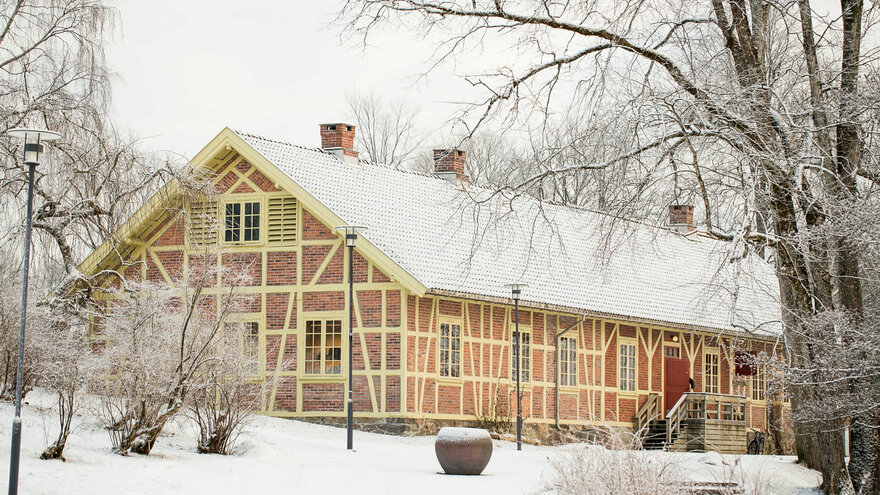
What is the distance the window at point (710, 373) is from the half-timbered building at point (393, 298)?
219 centimetres

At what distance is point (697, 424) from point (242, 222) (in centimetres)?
1237

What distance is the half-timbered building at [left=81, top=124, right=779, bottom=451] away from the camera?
75.6 ft

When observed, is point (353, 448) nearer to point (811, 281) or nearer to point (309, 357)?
point (309, 357)

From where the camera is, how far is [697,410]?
28.2 metres

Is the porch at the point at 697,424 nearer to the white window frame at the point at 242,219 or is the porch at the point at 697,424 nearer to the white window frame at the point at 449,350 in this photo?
the white window frame at the point at 449,350

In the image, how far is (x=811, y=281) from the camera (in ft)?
47.7

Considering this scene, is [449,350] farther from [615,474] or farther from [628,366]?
[615,474]

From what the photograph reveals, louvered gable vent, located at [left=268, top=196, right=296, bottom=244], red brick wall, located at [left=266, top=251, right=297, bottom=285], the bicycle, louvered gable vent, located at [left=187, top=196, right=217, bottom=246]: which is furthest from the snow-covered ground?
the bicycle

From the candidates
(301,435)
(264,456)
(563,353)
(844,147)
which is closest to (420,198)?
(563,353)

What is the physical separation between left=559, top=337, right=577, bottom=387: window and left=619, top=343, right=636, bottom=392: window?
1.84 m

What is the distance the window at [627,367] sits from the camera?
28797mm

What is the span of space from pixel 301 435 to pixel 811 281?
10.3 meters

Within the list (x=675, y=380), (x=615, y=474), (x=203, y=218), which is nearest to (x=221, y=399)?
(x=615, y=474)

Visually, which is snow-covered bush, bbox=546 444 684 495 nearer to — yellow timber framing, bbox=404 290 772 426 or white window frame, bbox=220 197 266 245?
yellow timber framing, bbox=404 290 772 426
